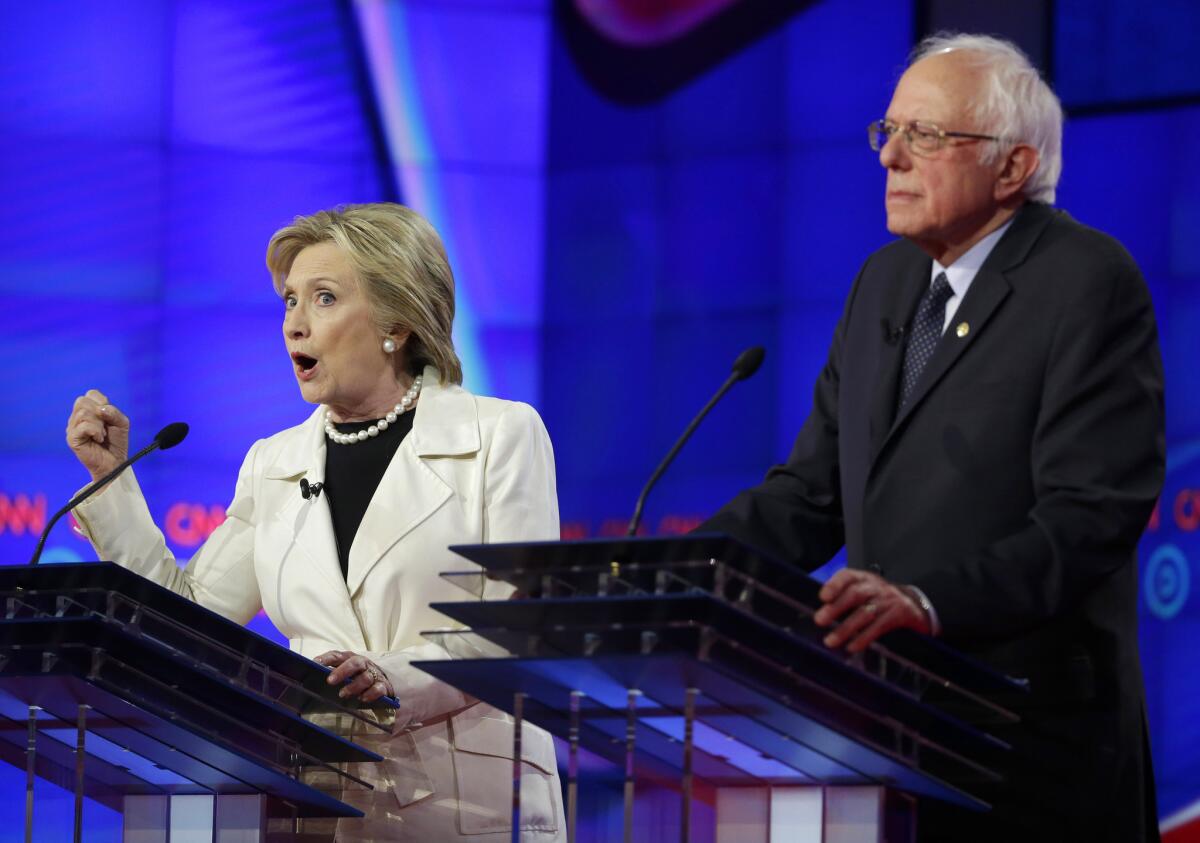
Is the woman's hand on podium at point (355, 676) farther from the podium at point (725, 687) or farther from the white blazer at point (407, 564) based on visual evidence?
the podium at point (725, 687)

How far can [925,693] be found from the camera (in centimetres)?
197

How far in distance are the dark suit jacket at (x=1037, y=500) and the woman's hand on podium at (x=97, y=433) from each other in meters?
1.24

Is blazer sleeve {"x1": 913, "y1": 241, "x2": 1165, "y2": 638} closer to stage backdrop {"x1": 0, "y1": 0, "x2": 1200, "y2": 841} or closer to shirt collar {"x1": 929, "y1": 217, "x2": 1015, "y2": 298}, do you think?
shirt collar {"x1": 929, "y1": 217, "x2": 1015, "y2": 298}

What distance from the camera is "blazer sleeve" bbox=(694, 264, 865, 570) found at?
2523mm

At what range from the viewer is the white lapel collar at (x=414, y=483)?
3066 mm

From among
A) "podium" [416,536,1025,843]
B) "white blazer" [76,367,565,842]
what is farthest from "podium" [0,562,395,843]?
"podium" [416,536,1025,843]

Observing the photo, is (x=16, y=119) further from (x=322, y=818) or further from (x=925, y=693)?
(x=925, y=693)

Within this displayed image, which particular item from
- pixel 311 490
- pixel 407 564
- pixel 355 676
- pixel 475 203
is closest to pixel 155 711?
pixel 355 676

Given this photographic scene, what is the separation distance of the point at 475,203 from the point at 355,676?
3082 mm

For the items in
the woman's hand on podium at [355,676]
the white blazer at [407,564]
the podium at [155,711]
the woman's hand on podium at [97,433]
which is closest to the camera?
the podium at [155,711]

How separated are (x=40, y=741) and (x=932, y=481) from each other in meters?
1.27

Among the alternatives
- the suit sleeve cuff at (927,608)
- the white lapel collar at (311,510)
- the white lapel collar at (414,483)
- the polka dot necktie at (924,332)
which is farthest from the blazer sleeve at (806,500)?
the white lapel collar at (311,510)

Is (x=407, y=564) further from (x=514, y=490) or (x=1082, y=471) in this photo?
(x=1082, y=471)

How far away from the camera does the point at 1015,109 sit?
8.23 feet
